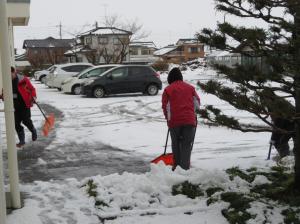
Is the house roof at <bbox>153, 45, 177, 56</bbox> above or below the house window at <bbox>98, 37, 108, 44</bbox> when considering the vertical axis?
below

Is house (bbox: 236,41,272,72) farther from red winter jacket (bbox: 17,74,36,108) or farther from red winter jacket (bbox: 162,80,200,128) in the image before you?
red winter jacket (bbox: 17,74,36,108)

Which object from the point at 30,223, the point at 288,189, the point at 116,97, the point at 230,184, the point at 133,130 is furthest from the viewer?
the point at 116,97

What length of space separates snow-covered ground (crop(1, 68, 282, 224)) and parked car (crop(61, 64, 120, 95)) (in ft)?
24.9

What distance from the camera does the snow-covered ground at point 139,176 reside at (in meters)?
4.91

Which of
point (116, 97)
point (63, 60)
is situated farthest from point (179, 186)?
point (63, 60)

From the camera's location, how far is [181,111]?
6.68 m

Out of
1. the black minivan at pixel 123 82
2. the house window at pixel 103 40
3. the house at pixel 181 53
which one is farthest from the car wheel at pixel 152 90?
the house at pixel 181 53

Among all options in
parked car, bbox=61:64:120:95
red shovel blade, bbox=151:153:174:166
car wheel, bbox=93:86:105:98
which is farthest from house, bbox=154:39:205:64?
red shovel blade, bbox=151:153:174:166

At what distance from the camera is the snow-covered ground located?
4906mm

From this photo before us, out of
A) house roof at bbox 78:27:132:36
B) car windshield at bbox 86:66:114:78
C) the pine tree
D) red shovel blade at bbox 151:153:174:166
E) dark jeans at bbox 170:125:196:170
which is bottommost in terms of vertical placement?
red shovel blade at bbox 151:153:174:166

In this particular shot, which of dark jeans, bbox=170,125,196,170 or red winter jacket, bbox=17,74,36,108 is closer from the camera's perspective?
dark jeans, bbox=170,125,196,170

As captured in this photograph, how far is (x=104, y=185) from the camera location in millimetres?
5828

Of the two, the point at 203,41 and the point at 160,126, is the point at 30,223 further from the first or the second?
the point at 160,126

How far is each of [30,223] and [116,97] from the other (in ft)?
55.9
